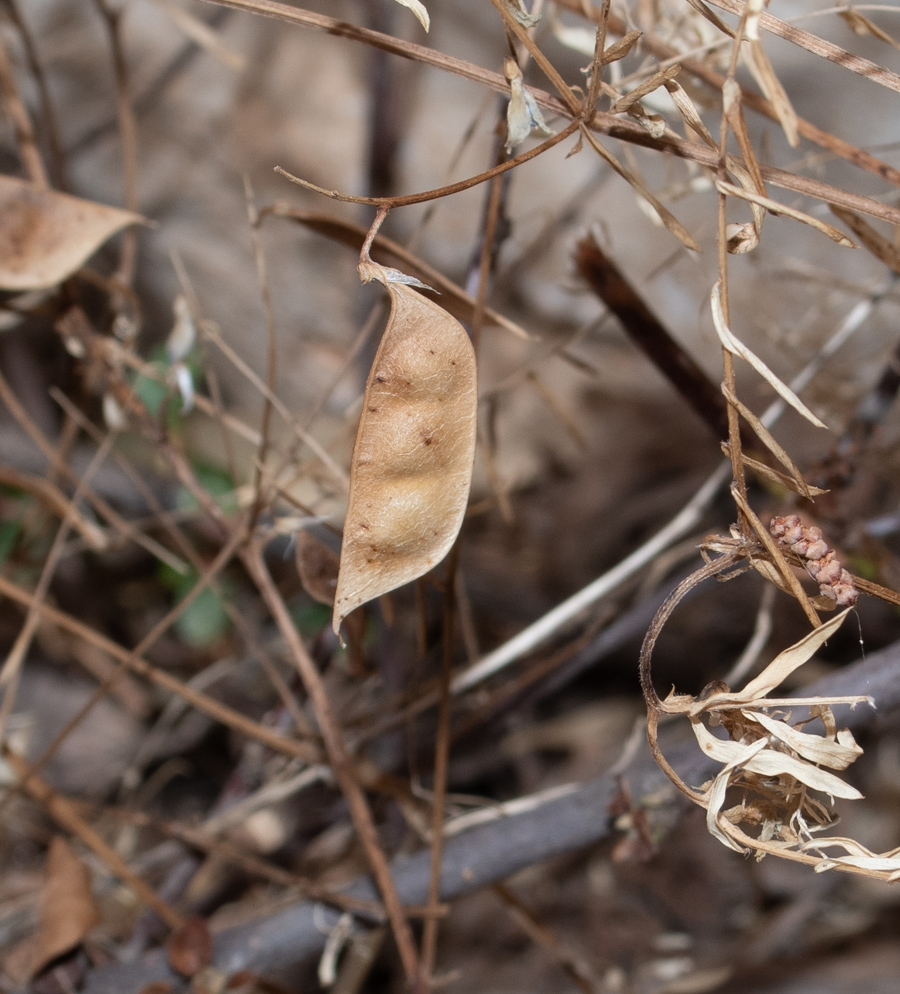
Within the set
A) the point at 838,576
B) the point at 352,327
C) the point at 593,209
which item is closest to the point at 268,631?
the point at 352,327

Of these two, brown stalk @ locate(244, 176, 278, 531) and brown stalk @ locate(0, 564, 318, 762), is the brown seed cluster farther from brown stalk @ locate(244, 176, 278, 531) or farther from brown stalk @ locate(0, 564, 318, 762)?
brown stalk @ locate(0, 564, 318, 762)

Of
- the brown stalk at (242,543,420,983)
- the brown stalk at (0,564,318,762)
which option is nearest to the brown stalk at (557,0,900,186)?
the brown stalk at (242,543,420,983)

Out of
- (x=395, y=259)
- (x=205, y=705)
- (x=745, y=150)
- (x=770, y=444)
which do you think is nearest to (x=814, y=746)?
(x=770, y=444)

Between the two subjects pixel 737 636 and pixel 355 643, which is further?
pixel 737 636

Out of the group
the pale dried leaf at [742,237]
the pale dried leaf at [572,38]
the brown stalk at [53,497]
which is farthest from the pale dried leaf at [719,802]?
the brown stalk at [53,497]

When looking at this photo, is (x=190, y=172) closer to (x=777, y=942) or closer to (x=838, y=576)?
(x=838, y=576)

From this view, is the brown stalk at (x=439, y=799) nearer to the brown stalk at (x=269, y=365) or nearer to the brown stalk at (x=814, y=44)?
the brown stalk at (x=269, y=365)
